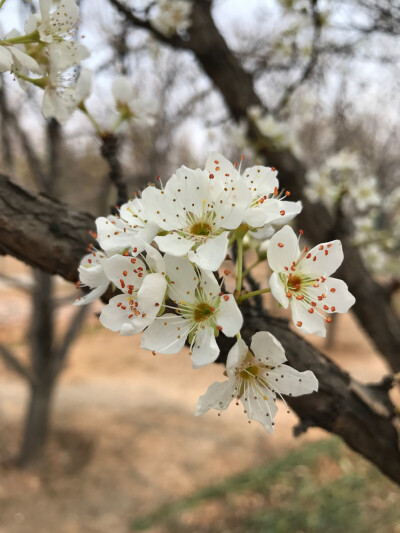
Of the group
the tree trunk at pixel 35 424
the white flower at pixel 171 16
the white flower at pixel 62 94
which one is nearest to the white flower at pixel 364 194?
the white flower at pixel 171 16

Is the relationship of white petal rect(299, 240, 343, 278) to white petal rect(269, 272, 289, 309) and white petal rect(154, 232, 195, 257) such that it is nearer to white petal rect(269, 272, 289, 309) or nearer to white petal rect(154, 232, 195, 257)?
white petal rect(269, 272, 289, 309)

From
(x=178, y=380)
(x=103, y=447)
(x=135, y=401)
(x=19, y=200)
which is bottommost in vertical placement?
(x=178, y=380)

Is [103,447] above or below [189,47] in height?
below

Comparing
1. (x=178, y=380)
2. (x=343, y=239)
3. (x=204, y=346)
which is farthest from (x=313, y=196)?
(x=178, y=380)

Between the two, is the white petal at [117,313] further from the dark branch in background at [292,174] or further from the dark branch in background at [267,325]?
the dark branch in background at [292,174]

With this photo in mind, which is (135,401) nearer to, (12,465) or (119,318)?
(12,465)

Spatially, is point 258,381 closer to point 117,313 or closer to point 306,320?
point 306,320
